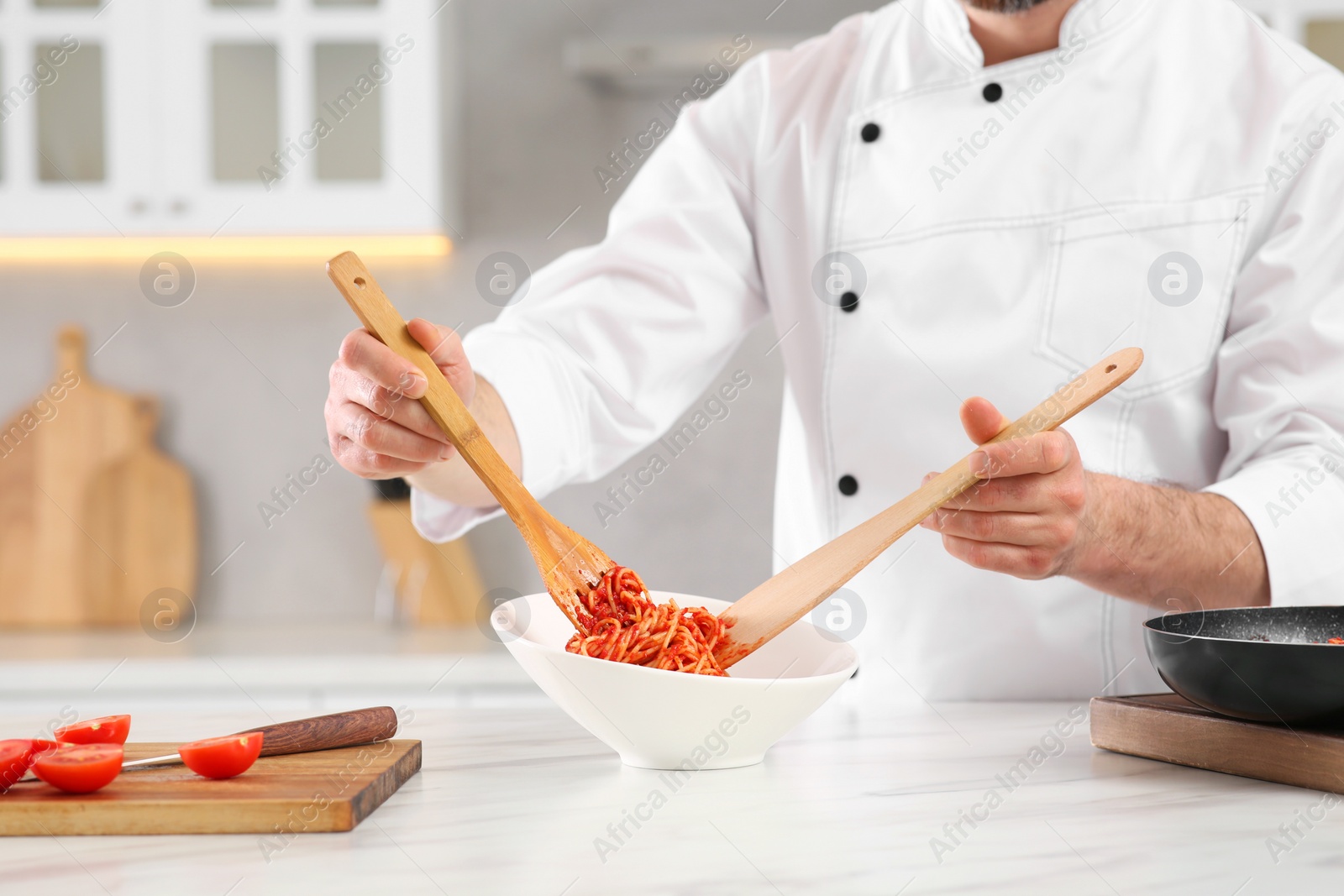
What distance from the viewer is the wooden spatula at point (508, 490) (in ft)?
2.58

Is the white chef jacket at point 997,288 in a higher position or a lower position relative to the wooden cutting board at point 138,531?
higher

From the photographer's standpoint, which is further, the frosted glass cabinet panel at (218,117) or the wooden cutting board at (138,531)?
the wooden cutting board at (138,531)

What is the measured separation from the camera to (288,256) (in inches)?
88.0

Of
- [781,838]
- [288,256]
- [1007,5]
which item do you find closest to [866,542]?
[781,838]

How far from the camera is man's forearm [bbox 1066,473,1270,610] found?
2.82 ft

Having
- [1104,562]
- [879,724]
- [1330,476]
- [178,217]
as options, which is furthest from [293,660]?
[1330,476]

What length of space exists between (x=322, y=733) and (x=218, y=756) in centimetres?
9

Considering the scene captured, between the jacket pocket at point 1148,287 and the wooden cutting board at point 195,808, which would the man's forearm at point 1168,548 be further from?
the wooden cutting board at point 195,808

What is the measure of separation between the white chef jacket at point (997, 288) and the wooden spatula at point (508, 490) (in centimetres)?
26

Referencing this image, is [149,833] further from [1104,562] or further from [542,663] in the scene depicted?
[1104,562]

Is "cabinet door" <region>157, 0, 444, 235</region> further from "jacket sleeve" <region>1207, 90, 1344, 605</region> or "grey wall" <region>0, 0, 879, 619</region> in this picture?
"jacket sleeve" <region>1207, 90, 1344, 605</region>

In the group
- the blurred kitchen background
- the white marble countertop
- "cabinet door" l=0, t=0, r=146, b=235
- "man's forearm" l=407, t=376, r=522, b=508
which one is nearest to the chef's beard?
"man's forearm" l=407, t=376, r=522, b=508

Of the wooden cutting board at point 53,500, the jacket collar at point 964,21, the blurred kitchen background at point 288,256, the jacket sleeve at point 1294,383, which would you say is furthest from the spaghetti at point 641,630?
the wooden cutting board at point 53,500

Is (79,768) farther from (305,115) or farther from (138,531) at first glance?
(138,531)
